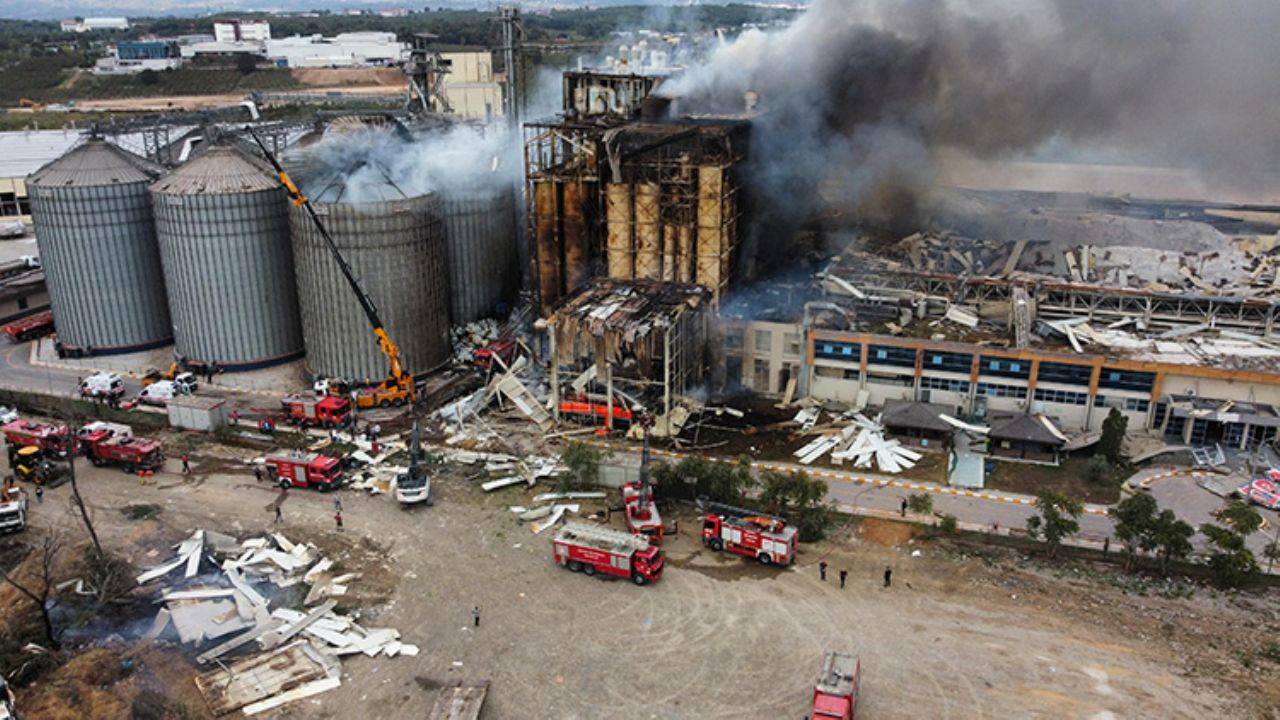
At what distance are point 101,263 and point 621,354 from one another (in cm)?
2991

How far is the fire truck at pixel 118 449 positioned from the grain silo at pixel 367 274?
9722 mm

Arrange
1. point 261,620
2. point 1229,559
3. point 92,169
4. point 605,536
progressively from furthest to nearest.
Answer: point 92,169 → point 605,536 → point 1229,559 → point 261,620

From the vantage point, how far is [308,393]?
4569cm

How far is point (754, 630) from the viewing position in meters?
28.2

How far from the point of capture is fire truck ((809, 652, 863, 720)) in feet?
76.1

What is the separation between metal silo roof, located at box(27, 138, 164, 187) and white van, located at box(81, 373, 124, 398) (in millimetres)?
10734

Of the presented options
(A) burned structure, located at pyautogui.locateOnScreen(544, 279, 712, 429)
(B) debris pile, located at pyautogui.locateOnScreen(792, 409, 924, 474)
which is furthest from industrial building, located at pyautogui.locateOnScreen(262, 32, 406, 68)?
(B) debris pile, located at pyautogui.locateOnScreen(792, 409, 924, 474)

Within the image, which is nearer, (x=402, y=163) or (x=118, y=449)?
(x=118, y=449)

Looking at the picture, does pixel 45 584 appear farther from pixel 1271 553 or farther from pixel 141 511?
pixel 1271 553

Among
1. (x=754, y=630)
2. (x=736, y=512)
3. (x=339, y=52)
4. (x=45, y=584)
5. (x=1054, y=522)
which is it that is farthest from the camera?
(x=339, y=52)

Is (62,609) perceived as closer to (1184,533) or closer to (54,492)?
(54,492)

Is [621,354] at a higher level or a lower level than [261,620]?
higher

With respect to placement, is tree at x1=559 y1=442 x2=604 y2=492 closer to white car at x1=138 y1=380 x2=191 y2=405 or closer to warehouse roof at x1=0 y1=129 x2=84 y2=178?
white car at x1=138 y1=380 x2=191 y2=405

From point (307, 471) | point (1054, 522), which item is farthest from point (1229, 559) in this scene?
point (307, 471)
